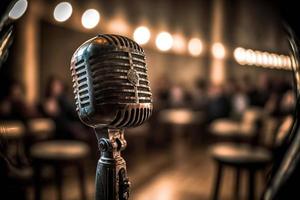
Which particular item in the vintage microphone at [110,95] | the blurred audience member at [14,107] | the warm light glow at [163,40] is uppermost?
the warm light glow at [163,40]

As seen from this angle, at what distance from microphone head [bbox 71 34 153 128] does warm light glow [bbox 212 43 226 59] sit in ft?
39.9

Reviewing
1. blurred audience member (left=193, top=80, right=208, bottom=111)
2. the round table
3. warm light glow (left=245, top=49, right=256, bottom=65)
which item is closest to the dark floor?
the round table

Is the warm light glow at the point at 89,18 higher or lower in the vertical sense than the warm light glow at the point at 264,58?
higher

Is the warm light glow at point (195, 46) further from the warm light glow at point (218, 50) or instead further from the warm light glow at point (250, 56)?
the warm light glow at point (250, 56)

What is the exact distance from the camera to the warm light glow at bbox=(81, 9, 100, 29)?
779cm

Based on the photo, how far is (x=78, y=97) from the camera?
2.73ft

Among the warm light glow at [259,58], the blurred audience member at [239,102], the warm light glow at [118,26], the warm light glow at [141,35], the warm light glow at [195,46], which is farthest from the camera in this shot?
the warm light glow at [259,58]

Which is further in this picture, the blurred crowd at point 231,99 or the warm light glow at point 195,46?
the warm light glow at point 195,46

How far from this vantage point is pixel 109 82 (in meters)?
0.76

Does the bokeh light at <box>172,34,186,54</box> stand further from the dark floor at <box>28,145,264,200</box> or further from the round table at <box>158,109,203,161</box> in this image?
the dark floor at <box>28,145,264,200</box>

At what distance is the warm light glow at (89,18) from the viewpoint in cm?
779

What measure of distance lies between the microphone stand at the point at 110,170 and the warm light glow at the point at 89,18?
24.1ft

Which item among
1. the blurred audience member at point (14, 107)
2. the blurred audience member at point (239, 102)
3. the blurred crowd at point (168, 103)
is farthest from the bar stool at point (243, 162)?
the blurred audience member at point (239, 102)

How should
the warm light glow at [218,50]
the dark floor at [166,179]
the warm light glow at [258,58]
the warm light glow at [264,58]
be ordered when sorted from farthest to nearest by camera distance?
the warm light glow at [264,58] < the warm light glow at [258,58] < the warm light glow at [218,50] < the dark floor at [166,179]
